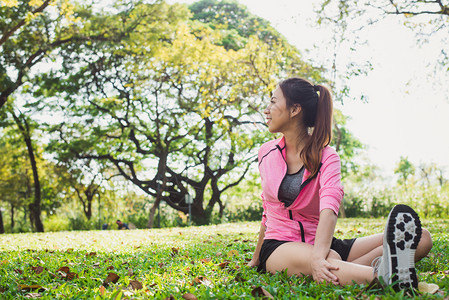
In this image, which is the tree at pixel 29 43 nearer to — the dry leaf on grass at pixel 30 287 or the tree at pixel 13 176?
the tree at pixel 13 176

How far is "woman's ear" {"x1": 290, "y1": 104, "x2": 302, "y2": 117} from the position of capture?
9.29 feet

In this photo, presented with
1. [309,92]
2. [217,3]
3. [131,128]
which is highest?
[217,3]

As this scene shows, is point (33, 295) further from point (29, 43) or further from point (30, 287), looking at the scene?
point (29, 43)

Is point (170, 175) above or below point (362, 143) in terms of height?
below

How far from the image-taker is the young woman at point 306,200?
2.35m

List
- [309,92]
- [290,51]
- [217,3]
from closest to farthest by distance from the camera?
[309,92] < [290,51] < [217,3]

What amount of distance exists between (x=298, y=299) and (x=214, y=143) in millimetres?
15316

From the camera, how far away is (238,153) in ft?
57.5

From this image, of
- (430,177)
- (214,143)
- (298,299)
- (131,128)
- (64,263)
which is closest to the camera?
(298,299)

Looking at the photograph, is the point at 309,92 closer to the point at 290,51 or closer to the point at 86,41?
the point at 290,51

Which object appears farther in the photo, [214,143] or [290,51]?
A: [214,143]

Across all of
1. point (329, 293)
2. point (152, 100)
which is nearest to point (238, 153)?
point (152, 100)

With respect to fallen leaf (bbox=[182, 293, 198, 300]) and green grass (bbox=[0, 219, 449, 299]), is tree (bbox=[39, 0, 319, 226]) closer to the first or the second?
green grass (bbox=[0, 219, 449, 299])

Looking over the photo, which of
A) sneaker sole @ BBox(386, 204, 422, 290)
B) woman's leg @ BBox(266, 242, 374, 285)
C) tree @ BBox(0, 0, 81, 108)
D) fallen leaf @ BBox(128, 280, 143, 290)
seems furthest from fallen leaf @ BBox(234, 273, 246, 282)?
tree @ BBox(0, 0, 81, 108)
